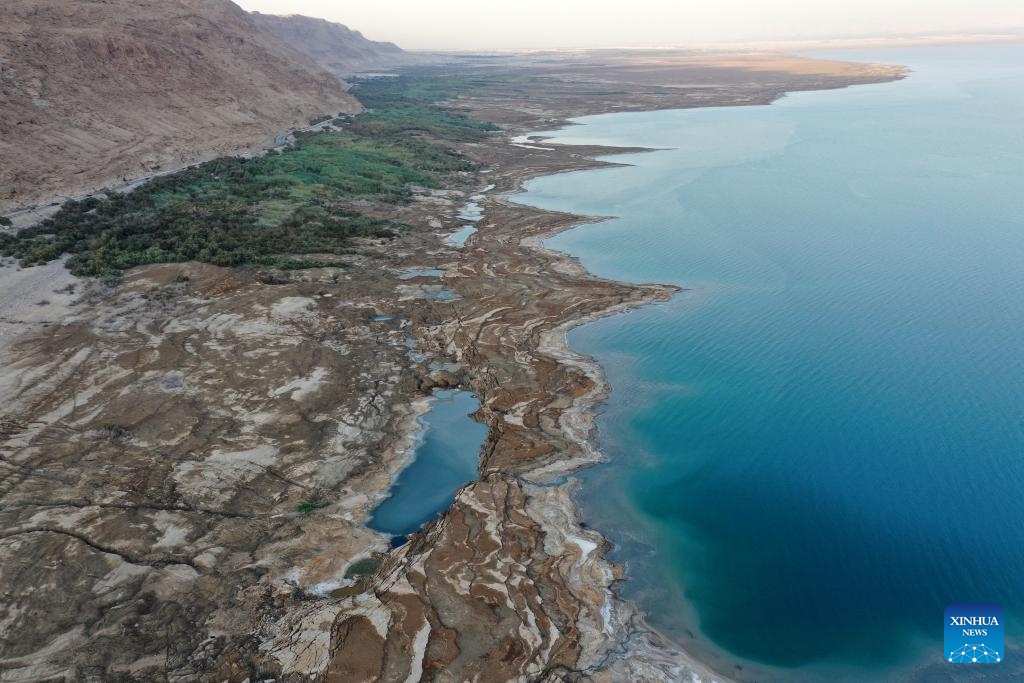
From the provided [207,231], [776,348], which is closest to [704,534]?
[776,348]

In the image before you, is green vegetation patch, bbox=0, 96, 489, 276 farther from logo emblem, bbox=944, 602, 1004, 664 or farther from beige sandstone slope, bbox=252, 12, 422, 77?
beige sandstone slope, bbox=252, 12, 422, 77

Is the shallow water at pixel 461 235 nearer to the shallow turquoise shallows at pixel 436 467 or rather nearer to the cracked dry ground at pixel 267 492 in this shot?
the cracked dry ground at pixel 267 492

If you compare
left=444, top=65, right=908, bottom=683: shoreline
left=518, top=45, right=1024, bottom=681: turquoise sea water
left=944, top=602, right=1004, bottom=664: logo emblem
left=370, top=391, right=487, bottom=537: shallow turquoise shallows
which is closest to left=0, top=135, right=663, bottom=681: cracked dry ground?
left=444, top=65, right=908, bottom=683: shoreline

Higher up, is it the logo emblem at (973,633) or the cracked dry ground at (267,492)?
the cracked dry ground at (267,492)

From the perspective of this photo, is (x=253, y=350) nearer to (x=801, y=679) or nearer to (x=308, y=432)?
(x=308, y=432)

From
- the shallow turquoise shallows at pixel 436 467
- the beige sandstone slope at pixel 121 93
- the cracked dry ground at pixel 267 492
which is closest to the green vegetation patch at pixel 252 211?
the cracked dry ground at pixel 267 492

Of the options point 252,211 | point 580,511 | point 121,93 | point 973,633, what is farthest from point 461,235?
point 121,93
